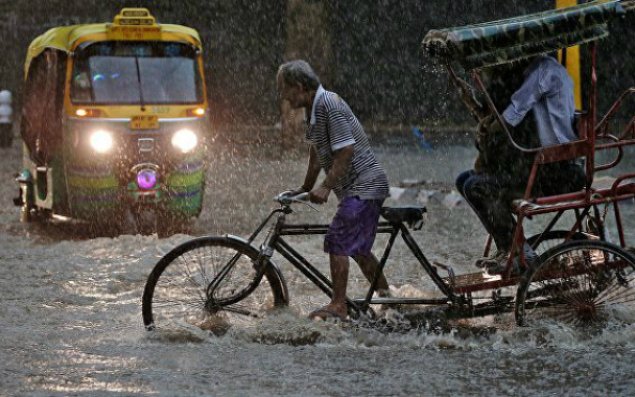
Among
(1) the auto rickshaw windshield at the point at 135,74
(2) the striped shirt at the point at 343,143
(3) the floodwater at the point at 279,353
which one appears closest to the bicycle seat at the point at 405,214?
(2) the striped shirt at the point at 343,143

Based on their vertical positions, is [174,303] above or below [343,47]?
below

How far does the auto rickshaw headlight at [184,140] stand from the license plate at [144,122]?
0.72 feet

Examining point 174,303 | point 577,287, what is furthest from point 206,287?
point 577,287

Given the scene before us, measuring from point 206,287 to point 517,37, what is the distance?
7.15 feet

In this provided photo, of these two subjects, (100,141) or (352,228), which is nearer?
(352,228)

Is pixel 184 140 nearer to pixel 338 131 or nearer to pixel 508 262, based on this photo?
pixel 338 131

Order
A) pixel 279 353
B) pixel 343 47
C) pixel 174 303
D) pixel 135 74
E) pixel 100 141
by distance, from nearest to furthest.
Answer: pixel 279 353
pixel 174 303
pixel 100 141
pixel 135 74
pixel 343 47

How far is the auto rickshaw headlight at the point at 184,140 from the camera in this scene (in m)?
10.2

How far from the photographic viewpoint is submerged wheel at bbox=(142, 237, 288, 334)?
19.7ft

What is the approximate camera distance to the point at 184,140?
10.2 meters

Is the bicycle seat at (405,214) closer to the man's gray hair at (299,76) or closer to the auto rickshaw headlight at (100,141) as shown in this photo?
the man's gray hair at (299,76)

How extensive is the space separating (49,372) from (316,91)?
2.04 meters

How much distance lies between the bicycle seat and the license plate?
442 centimetres

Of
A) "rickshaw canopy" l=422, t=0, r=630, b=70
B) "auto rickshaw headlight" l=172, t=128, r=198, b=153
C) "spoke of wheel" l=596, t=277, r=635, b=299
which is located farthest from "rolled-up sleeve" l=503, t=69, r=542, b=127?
"auto rickshaw headlight" l=172, t=128, r=198, b=153
